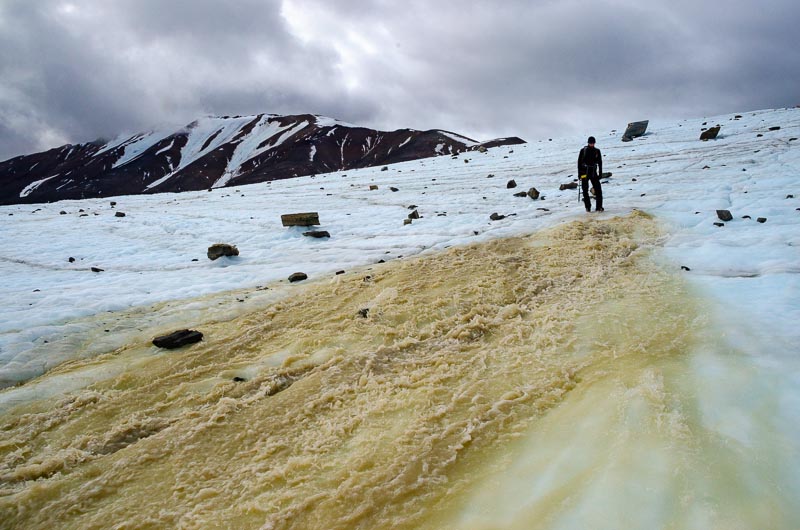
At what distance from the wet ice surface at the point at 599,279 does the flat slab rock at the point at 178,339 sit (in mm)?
572

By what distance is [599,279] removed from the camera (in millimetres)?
8312

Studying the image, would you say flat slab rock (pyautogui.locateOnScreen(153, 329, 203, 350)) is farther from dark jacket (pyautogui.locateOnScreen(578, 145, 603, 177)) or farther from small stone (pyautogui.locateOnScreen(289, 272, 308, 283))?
dark jacket (pyautogui.locateOnScreen(578, 145, 603, 177))

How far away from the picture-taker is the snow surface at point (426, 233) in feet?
24.0

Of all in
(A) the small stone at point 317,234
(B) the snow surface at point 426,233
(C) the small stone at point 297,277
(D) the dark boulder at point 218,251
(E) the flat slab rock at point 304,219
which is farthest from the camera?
(E) the flat slab rock at point 304,219

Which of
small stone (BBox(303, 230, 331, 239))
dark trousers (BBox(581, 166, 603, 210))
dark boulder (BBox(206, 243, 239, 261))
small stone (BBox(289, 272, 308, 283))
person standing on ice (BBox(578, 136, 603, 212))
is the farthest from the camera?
small stone (BBox(303, 230, 331, 239))

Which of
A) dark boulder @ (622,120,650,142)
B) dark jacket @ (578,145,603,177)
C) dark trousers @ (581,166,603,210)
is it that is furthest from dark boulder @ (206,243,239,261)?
dark boulder @ (622,120,650,142)

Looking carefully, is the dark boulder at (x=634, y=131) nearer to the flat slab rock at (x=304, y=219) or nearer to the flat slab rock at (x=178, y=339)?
the flat slab rock at (x=304, y=219)

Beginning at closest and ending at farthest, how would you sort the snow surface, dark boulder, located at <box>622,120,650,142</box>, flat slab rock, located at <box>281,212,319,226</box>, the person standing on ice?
the snow surface < the person standing on ice < flat slab rock, located at <box>281,212,319,226</box> < dark boulder, located at <box>622,120,650,142</box>

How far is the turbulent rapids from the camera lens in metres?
3.63

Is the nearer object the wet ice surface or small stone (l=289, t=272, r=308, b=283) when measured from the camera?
the wet ice surface

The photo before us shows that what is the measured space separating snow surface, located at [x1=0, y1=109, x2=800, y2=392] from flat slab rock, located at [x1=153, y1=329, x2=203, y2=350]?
148 centimetres

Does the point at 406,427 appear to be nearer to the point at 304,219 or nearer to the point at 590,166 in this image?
the point at 590,166

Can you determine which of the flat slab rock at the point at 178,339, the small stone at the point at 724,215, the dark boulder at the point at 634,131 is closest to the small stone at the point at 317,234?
the flat slab rock at the point at 178,339

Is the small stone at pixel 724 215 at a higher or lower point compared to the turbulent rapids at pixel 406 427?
higher
